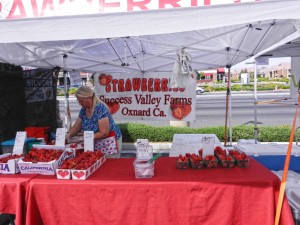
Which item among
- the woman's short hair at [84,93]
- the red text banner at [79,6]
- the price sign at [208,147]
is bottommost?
the price sign at [208,147]

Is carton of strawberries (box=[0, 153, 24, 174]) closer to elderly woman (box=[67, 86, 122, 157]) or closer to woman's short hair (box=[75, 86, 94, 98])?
elderly woman (box=[67, 86, 122, 157])

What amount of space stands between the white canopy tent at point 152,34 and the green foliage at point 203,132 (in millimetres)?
2087

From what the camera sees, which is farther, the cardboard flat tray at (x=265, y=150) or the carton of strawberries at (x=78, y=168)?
the cardboard flat tray at (x=265, y=150)

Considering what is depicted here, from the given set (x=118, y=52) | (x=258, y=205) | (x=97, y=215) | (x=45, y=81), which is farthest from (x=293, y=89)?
(x=45, y=81)

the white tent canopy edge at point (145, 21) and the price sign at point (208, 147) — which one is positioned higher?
the white tent canopy edge at point (145, 21)

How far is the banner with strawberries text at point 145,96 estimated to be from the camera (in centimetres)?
600

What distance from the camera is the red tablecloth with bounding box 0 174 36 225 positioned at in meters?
2.25

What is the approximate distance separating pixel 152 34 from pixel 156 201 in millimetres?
1221

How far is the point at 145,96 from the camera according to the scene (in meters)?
6.10

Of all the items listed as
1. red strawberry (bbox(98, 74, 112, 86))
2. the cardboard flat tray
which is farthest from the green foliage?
the cardboard flat tray

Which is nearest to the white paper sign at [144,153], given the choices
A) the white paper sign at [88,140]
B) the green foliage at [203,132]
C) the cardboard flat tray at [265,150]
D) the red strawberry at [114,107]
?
the white paper sign at [88,140]

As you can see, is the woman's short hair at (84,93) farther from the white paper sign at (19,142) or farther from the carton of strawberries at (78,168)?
the carton of strawberries at (78,168)

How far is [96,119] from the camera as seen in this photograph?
337 cm

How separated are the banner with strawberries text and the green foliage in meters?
1.63
